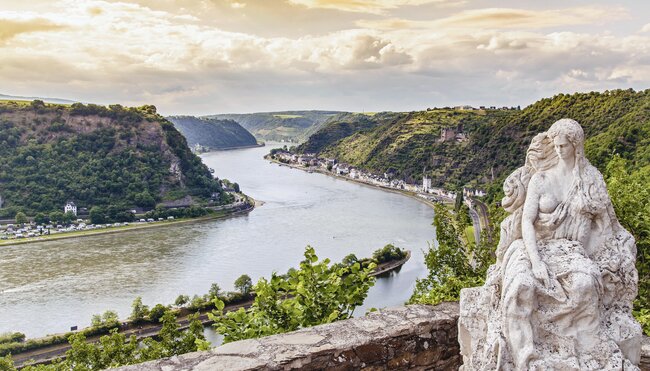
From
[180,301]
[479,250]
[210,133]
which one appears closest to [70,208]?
[180,301]

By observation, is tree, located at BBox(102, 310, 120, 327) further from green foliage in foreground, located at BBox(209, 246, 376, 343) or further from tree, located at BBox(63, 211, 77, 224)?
tree, located at BBox(63, 211, 77, 224)

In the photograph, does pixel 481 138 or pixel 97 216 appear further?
pixel 481 138

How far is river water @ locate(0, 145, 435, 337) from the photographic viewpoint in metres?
25.8

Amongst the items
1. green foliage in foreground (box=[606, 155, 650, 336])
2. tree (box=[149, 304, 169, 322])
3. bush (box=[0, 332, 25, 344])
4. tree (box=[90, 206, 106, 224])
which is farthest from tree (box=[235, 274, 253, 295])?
tree (box=[90, 206, 106, 224])

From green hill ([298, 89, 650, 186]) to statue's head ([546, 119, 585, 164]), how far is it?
6059mm

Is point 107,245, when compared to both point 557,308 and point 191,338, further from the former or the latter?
point 557,308

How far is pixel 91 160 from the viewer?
186 ft

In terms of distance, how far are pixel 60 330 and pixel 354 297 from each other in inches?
901

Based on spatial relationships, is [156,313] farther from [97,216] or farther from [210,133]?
[210,133]

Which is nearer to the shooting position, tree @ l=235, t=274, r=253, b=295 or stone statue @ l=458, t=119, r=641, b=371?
stone statue @ l=458, t=119, r=641, b=371

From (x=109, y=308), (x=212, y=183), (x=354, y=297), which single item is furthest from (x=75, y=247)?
(x=354, y=297)

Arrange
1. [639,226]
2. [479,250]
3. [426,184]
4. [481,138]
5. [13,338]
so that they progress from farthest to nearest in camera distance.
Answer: [426,184] < [481,138] < [13,338] < [479,250] < [639,226]

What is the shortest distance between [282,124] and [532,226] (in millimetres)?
175879

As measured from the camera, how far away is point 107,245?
1500 inches
